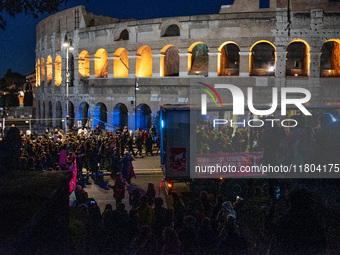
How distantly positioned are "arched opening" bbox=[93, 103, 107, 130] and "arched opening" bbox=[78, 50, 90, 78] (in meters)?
3.62

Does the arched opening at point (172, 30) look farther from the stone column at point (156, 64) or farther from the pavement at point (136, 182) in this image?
the pavement at point (136, 182)

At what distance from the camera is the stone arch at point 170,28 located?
27.4 meters

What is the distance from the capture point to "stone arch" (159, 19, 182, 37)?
90.0ft

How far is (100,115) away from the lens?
107 ft

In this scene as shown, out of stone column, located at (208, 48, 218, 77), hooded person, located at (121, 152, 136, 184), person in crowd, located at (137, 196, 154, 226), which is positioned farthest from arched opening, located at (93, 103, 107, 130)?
person in crowd, located at (137, 196, 154, 226)

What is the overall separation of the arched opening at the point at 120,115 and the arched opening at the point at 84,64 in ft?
16.4

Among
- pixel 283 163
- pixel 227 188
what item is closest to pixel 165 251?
pixel 227 188

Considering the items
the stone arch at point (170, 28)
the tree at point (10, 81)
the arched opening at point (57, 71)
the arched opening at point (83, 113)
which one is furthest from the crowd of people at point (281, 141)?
the tree at point (10, 81)

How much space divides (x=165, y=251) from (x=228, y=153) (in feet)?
27.6

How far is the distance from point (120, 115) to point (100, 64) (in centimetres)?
493

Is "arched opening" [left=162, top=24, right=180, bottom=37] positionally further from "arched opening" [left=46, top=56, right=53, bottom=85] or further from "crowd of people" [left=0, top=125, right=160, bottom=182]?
"arched opening" [left=46, top=56, right=53, bottom=85]

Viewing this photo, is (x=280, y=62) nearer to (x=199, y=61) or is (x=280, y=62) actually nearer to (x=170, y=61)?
(x=199, y=61)

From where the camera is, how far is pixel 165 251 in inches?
243

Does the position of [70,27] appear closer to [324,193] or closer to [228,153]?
[228,153]
